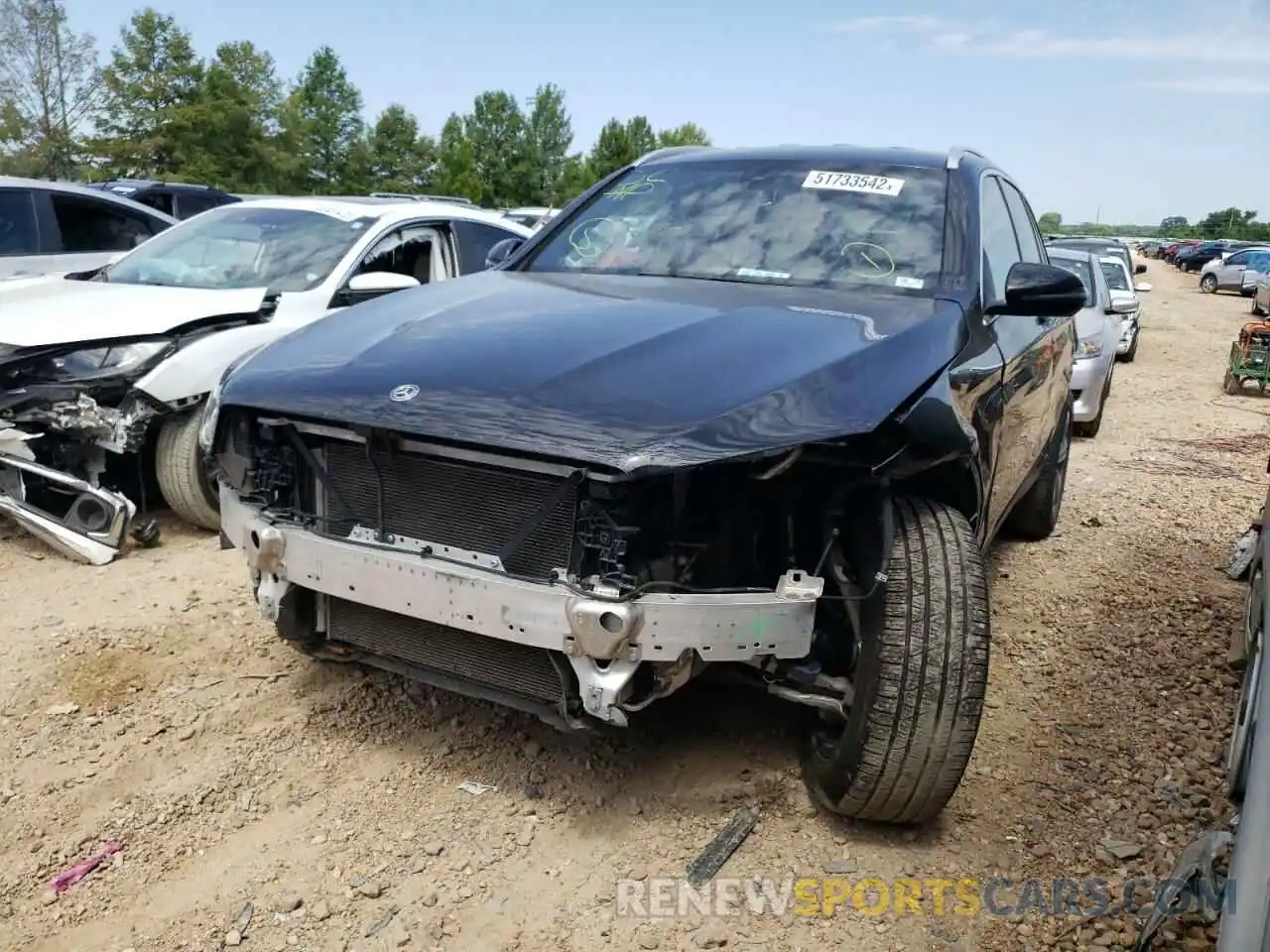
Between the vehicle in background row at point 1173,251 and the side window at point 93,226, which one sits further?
the vehicle in background row at point 1173,251

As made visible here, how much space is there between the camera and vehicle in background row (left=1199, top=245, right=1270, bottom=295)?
3359 cm

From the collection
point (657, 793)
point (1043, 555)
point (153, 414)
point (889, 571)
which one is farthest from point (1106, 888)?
point (153, 414)

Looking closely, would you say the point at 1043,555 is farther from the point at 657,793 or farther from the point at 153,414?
the point at 153,414

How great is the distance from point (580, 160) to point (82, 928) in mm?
70810

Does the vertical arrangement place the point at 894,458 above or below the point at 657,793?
above

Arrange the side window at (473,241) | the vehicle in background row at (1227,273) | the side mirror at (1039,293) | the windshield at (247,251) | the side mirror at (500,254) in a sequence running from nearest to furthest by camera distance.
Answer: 1. the side mirror at (1039,293)
2. the side mirror at (500,254)
3. the windshield at (247,251)
4. the side window at (473,241)
5. the vehicle in background row at (1227,273)

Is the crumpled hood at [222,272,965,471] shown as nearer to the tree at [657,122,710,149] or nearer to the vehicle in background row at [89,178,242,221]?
the vehicle in background row at [89,178,242,221]

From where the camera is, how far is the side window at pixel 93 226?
7809 mm

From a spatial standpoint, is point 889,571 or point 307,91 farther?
point 307,91

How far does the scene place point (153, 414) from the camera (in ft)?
15.3

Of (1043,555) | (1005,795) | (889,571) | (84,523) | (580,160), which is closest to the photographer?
(889,571)

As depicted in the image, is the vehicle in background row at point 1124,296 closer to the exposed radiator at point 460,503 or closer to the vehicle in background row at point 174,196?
the exposed radiator at point 460,503

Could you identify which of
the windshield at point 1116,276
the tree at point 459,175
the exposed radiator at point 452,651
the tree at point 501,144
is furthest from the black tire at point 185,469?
the tree at point 501,144

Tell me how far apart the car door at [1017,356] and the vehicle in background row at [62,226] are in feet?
19.4
